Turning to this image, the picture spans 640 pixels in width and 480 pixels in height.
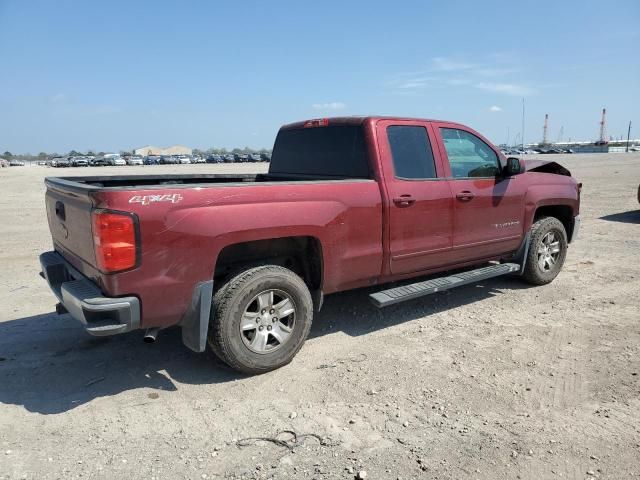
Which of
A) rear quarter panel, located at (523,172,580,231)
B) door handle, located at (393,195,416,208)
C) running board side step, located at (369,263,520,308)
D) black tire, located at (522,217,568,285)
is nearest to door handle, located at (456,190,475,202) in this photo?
door handle, located at (393,195,416,208)

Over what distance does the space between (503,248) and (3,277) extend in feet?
20.7

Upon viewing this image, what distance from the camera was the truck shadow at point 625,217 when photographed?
10835mm

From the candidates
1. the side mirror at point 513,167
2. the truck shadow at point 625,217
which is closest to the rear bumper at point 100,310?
the side mirror at point 513,167

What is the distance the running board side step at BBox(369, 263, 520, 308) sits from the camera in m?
4.35

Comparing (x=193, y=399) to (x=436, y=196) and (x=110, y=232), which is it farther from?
(x=436, y=196)

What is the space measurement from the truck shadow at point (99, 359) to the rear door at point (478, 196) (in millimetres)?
821

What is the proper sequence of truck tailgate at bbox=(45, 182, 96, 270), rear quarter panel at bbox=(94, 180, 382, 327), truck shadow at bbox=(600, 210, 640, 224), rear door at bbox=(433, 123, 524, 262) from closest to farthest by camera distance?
1. rear quarter panel at bbox=(94, 180, 382, 327)
2. truck tailgate at bbox=(45, 182, 96, 270)
3. rear door at bbox=(433, 123, 524, 262)
4. truck shadow at bbox=(600, 210, 640, 224)

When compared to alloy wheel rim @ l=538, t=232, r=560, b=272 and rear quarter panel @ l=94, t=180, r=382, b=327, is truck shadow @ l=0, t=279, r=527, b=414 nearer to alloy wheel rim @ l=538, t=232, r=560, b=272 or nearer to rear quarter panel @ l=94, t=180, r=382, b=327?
rear quarter panel @ l=94, t=180, r=382, b=327

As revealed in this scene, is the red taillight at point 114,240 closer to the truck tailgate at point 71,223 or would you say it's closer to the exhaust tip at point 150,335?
the truck tailgate at point 71,223

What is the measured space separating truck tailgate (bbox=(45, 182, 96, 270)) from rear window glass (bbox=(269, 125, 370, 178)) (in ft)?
7.45

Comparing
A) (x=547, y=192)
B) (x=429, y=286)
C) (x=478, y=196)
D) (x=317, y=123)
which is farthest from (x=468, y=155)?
(x=317, y=123)

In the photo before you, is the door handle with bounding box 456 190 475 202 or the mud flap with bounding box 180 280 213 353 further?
the door handle with bounding box 456 190 475 202

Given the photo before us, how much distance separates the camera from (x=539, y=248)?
5.95 meters

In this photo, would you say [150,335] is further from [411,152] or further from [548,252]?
[548,252]
